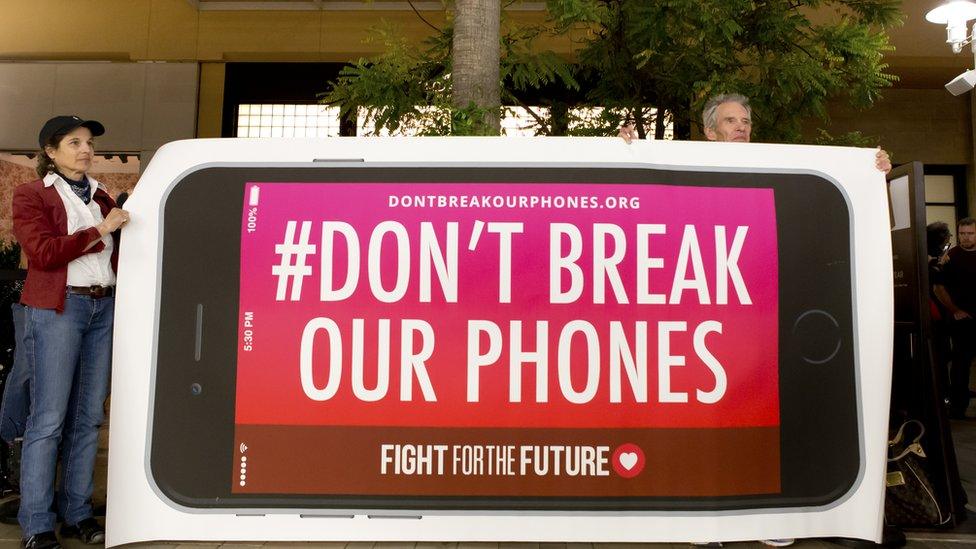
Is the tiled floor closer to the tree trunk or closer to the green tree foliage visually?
the tree trunk

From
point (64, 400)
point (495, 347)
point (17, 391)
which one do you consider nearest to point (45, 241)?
point (64, 400)

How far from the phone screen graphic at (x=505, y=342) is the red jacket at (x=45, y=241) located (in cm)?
62

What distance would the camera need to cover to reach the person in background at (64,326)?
246 cm

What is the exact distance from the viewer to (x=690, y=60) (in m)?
4.14

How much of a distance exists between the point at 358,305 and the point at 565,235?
809mm

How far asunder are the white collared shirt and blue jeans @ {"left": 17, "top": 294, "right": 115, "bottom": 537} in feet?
0.24

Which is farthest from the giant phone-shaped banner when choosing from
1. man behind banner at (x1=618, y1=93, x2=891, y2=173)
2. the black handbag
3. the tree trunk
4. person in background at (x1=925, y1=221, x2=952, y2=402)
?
person in background at (x1=925, y1=221, x2=952, y2=402)

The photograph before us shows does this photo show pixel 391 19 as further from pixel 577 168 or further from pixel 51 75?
pixel 577 168

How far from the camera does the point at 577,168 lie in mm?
2498

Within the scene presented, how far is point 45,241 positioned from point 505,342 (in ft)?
5.67

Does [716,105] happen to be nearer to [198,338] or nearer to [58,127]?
[198,338]

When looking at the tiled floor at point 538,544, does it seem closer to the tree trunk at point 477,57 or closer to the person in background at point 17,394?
the person in background at point 17,394

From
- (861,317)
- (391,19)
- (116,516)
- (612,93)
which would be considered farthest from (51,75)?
(861,317)

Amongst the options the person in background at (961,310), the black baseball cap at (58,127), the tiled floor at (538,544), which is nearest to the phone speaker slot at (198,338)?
the tiled floor at (538,544)
